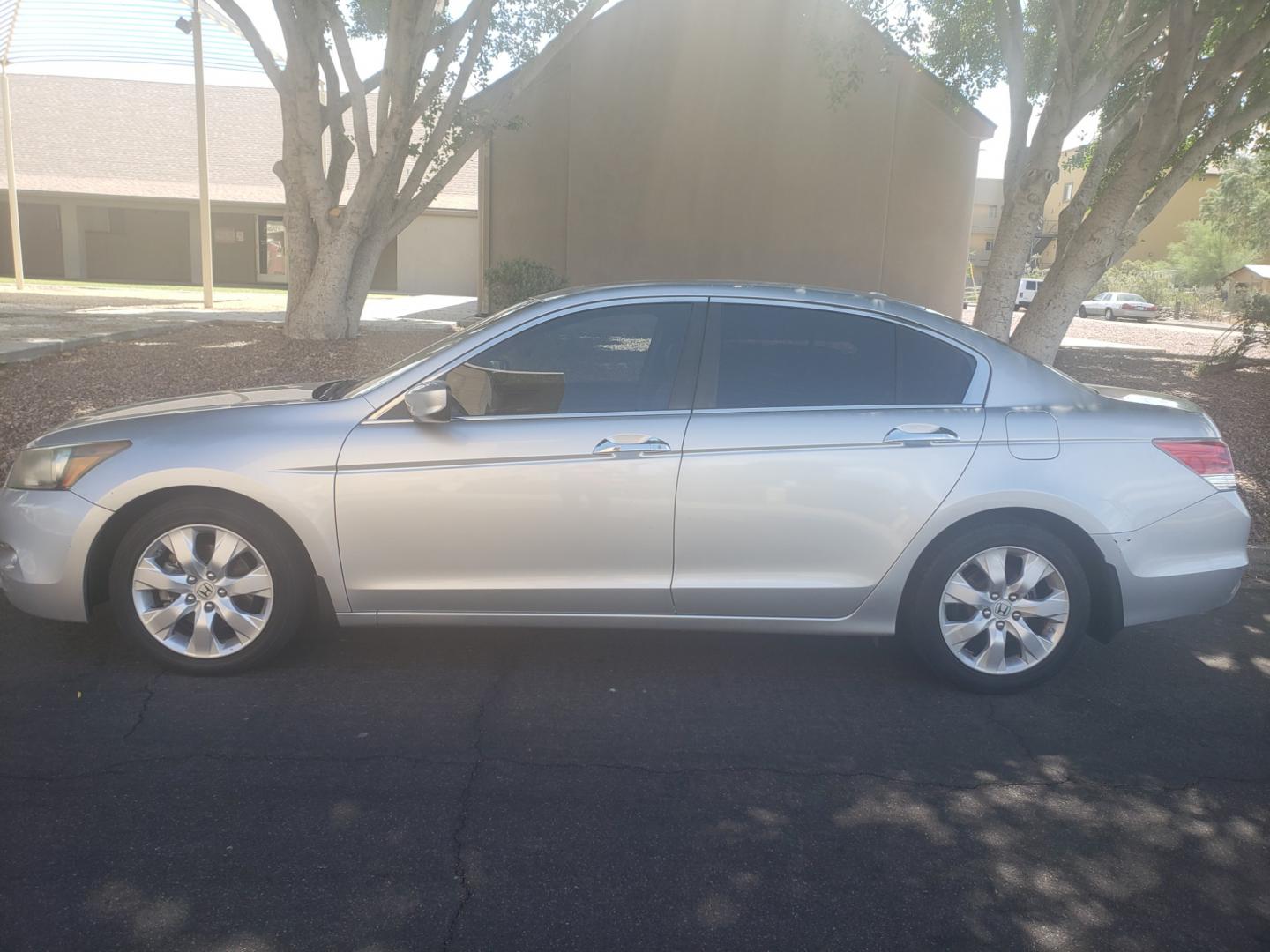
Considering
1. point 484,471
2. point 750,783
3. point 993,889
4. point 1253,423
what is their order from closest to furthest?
point 993,889 < point 750,783 < point 484,471 < point 1253,423

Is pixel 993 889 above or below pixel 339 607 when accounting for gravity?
below

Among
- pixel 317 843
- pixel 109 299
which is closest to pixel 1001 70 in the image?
pixel 317 843

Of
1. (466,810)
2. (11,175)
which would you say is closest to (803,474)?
(466,810)

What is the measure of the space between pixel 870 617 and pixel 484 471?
5.72 feet

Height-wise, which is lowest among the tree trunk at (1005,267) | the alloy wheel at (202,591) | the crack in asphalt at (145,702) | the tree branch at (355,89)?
the crack in asphalt at (145,702)

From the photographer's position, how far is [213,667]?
178 inches

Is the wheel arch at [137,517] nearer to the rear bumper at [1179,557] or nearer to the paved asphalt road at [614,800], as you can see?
the paved asphalt road at [614,800]

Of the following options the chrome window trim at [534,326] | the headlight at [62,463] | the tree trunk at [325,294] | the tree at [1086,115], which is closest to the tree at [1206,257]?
the tree at [1086,115]

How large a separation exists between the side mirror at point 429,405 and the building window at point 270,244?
30.9m

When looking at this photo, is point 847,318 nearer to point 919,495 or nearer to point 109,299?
point 919,495

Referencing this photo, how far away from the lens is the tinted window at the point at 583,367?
4617 millimetres

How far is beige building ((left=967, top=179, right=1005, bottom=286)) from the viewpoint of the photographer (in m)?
65.6

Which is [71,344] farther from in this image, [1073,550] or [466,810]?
[1073,550]

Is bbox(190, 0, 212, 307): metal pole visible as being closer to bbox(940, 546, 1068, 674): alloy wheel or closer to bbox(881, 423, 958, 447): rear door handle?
bbox(881, 423, 958, 447): rear door handle
